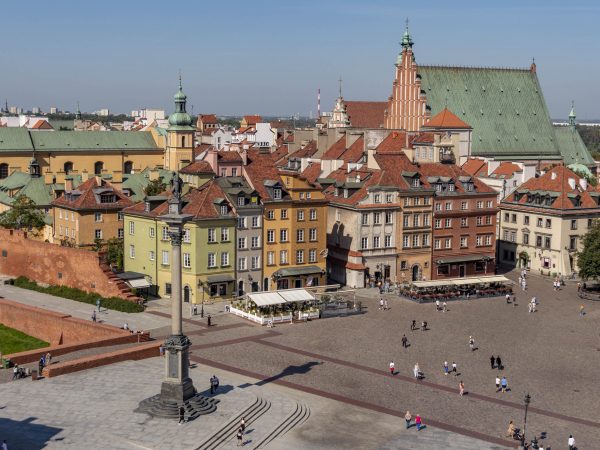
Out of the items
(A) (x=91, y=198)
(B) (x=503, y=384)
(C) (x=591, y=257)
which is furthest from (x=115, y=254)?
(C) (x=591, y=257)

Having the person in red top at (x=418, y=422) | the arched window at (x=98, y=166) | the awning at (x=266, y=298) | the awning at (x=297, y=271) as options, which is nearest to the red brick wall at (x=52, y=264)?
the awning at (x=266, y=298)

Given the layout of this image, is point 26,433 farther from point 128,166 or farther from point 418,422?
point 128,166

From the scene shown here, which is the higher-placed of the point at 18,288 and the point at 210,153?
the point at 210,153

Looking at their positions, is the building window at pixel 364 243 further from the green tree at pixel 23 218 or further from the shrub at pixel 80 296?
the green tree at pixel 23 218

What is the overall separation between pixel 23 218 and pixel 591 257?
54378 millimetres

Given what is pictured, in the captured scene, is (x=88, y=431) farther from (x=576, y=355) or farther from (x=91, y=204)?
(x=91, y=204)

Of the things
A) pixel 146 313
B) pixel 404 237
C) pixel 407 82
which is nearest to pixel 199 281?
pixel 146 313

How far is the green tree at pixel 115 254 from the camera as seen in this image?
8275 cm

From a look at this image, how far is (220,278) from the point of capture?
7612cm

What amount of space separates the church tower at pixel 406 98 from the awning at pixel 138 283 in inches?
2172

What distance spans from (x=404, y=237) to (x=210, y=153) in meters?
19.9

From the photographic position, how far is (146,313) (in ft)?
235

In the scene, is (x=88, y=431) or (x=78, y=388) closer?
(x=88, y=431)

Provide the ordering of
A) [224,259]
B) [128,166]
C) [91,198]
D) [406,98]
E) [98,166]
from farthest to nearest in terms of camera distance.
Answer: [128,166], [98,166], [406,98], [91,198], [224,259]
